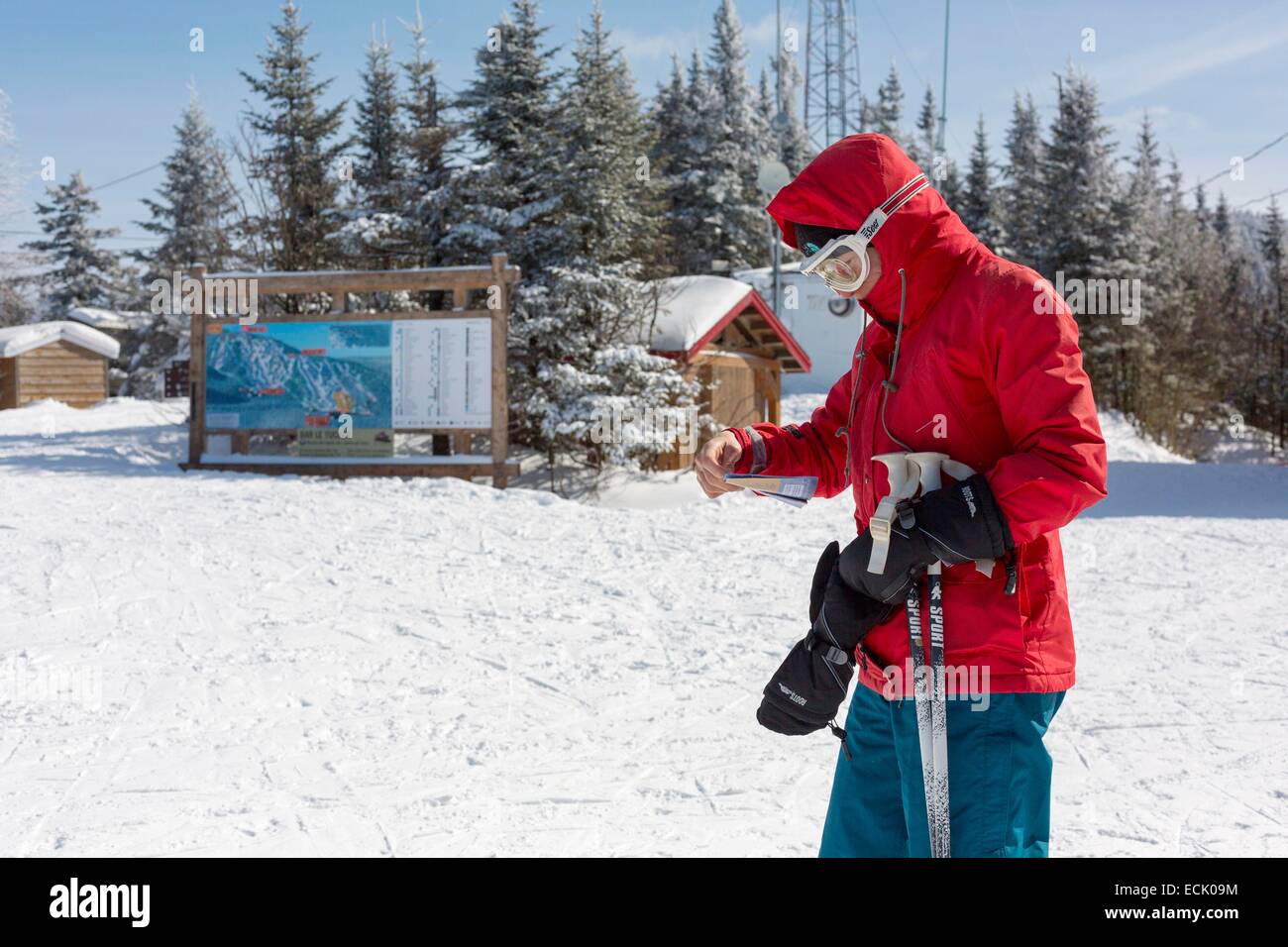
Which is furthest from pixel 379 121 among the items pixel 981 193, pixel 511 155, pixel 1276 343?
pixel 1276 343

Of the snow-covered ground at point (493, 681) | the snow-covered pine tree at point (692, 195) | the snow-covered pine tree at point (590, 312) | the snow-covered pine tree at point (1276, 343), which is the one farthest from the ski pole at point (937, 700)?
the snow-covered pine tree at point (1276, 343)

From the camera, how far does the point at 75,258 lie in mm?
40438

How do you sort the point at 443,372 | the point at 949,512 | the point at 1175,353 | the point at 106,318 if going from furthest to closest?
the point at 106,318, the point at 1175,353, the point at 443,372, the point at 949,512

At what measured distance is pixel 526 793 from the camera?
13.3 feet

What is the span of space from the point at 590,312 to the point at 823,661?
48.5ft

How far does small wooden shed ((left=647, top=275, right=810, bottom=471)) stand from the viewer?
60.2 ft

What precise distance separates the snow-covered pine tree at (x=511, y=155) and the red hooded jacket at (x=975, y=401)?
1516cm

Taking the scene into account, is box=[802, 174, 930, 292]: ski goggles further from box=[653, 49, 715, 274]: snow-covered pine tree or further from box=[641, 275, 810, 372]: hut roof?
box=[653, 49, 715, 274]: snow-covered pine tree

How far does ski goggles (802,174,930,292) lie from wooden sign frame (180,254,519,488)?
9.86 meters

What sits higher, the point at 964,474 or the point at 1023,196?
the point at 1023,196

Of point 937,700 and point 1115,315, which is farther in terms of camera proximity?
point 1115,315

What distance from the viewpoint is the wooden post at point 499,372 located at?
1180 centimetres

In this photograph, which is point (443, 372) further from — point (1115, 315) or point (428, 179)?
point (1115, 315)

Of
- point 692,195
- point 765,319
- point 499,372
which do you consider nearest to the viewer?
point 499,372
